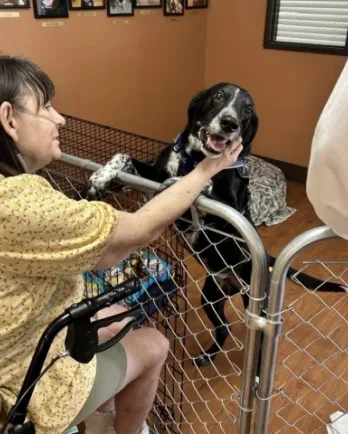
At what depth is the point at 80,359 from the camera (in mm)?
847

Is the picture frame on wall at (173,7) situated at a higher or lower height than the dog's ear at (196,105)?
higher

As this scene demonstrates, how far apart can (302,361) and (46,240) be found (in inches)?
57.0

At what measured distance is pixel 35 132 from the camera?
0.96m

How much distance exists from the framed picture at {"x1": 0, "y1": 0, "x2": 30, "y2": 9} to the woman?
1.89 metres

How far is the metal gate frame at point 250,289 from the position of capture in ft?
2.86

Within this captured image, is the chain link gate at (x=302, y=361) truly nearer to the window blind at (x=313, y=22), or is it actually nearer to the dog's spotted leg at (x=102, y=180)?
the dog's spotted leg at (x=102, y=180)

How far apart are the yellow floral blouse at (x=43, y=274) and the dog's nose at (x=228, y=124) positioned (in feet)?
2.12

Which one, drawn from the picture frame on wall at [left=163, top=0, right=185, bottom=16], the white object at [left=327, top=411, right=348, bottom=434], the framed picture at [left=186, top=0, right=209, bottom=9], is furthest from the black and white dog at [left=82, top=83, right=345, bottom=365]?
the framed picture at [left=186, top=0, right=209, bottom=9]

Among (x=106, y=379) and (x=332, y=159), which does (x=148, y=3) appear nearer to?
(x=106, y=379)

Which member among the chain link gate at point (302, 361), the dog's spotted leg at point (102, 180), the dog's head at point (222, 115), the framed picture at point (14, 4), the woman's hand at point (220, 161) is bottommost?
the chain link gate at point (302, 361)

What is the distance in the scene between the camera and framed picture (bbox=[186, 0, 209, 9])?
371cm

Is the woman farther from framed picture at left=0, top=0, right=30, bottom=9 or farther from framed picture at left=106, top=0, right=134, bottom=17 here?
framed picture at left=106, top=0, right=134, bottom=17

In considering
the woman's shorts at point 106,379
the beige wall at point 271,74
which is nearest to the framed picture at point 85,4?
the beige wall at point 271,74

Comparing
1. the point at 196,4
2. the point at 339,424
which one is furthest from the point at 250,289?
the point at 196,4
